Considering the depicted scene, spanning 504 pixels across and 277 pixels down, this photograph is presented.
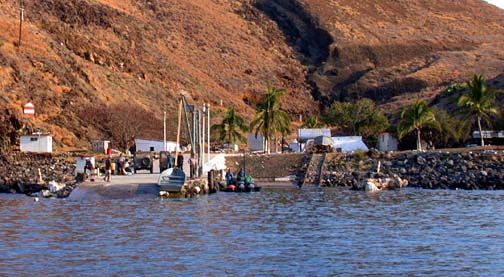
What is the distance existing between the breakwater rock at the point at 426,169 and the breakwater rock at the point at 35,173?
18.6 m

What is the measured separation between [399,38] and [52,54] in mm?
78590

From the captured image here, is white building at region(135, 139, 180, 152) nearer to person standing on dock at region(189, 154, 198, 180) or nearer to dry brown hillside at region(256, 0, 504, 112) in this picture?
person standing on dock at region(189, 154, 198, 180)

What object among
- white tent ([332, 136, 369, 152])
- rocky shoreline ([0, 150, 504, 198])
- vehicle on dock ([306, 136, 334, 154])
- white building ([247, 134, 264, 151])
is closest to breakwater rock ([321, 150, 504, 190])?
rocky shoreline ([0, 150, 504, 198])

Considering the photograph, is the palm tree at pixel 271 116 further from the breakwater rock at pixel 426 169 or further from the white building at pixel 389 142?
the breakwater rock at pixel 426 169

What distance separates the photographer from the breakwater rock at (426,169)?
59.7 meters

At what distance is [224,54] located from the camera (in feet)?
465

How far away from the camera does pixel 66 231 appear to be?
3412 centimetres

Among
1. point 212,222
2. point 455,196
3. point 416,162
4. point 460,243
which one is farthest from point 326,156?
point 460,243

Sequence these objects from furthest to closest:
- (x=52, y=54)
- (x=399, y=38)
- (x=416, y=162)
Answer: (x=399, y=38) < (x=52, y=54) < (x=416, y=162)

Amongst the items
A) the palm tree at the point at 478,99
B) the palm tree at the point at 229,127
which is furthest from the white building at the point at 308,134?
the palm tree at the point at 478,99

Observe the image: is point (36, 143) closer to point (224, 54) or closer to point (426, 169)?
point (426, 169)

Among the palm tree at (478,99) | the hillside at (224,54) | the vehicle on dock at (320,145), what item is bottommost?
the vehicle on dock at (320,145)

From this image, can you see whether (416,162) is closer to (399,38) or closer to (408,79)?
(408,79)

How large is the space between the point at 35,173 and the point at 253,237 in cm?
3566
